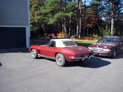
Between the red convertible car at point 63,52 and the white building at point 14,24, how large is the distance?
238 inches

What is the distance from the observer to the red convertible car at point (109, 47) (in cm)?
875

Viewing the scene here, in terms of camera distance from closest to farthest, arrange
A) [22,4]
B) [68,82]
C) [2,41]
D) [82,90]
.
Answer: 1. [82,90]
2. [68,82]
3. [2,41]
4. [22,4]

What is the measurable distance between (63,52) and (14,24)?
889cm

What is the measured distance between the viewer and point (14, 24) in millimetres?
13617

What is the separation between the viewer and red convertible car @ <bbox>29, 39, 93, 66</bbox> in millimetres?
6453

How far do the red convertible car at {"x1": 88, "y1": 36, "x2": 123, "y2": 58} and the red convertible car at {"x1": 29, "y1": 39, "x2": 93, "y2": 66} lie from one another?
6.29ft

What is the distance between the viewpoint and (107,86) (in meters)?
4.36

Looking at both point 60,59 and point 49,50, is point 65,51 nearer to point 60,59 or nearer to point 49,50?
point 60,59

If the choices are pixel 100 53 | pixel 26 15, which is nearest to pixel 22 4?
pixel 26 15

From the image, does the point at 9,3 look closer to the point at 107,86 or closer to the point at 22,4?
the point at 22,4

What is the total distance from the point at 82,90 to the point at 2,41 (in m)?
11.2

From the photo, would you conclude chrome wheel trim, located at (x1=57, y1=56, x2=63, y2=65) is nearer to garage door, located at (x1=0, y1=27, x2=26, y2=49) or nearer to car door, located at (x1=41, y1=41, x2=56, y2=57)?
car door, located at (x1=41, y1=41, x2=56, y2=57)

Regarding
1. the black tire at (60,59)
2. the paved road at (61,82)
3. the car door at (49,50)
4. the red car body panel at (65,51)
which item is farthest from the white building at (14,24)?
the paved road at (61,82)

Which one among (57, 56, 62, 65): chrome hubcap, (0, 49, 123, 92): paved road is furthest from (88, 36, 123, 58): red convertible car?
(57, 56, 62, 65): chrome hubcap
